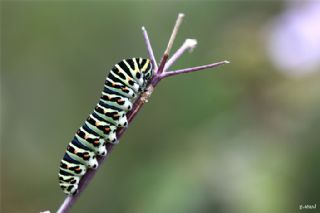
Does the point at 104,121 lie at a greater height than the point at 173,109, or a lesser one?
lesser

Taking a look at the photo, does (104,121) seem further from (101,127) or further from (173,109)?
(173,109)

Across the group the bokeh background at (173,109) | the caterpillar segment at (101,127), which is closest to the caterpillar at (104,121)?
the caterpillar segment at (101,127)

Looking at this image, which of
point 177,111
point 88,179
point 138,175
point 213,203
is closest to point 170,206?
point 213,203

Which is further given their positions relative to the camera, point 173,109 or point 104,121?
point 173,109

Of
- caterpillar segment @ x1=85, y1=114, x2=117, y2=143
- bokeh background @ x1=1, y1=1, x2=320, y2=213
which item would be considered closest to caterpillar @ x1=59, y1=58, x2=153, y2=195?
caterpillar segment @ x1=85, y1=114, x2=117, y2=143

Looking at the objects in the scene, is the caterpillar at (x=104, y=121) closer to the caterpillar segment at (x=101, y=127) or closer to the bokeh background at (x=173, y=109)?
the caterpillar segment at (x=101, y=127)

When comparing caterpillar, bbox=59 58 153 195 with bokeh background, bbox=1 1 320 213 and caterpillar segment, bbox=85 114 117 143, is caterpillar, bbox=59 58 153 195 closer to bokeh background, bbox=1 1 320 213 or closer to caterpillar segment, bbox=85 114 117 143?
caterpillar segment, bbox=85 114 117 143

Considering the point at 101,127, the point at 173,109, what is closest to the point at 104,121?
the point at 101,127
